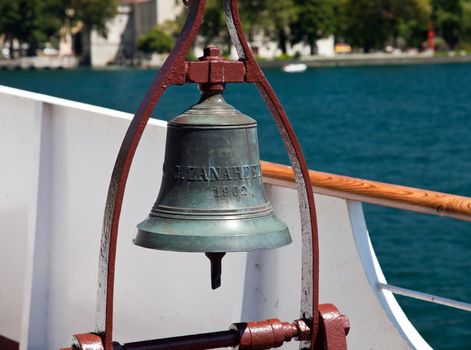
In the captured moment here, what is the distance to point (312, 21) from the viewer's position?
383 feet

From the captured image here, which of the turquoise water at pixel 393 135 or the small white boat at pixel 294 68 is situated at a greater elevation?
the turquoise water at pixel 393 135

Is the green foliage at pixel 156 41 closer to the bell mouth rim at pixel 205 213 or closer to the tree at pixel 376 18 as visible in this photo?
the tree at pixel 376 18

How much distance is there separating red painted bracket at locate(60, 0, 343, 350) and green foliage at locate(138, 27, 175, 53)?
11559 cm

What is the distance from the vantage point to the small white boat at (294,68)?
10881 cm

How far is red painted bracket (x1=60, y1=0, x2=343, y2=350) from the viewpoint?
2658 mm

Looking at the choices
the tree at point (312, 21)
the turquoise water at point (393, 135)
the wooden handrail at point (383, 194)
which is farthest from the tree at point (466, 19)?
the wooden handrail at point (383, 194)

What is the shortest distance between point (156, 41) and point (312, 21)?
53.6 ft

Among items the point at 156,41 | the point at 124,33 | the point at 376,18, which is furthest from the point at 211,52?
the point at 124,33

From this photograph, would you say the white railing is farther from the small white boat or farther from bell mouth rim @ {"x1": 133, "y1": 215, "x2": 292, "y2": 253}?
the small white boat

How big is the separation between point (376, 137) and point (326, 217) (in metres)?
41.9

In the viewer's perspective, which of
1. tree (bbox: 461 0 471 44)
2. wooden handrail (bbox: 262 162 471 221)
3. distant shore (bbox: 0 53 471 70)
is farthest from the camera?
distant shore (bbox: 0 53 471 70)

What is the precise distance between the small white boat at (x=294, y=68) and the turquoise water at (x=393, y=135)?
1486mm

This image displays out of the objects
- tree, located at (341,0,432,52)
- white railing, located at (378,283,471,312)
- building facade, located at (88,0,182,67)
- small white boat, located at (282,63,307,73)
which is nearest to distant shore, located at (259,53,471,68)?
small white boat, located at (282,63,307,73)

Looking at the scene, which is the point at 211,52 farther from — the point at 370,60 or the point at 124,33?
the point at 124,33
